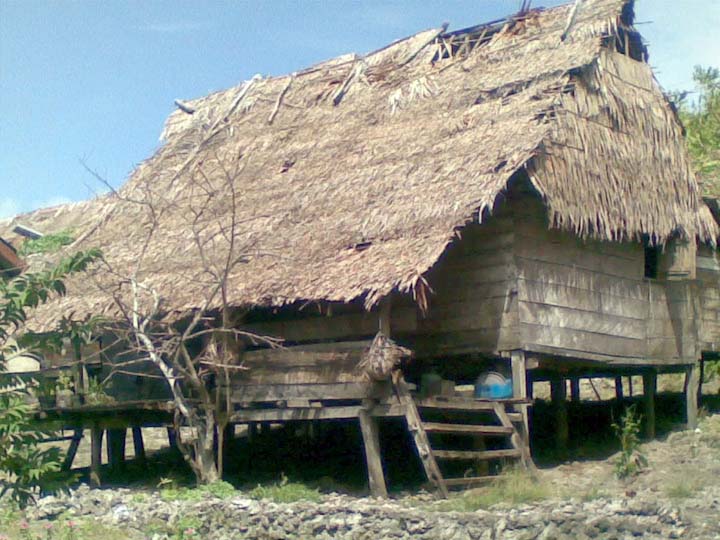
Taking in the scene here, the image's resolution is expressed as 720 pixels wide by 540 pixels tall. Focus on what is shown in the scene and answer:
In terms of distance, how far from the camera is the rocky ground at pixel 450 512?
1060 cm

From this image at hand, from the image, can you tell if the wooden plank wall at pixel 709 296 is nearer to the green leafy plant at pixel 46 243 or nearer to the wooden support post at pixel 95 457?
the wooden support post at pixel 95 457

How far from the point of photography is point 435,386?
13836 mm

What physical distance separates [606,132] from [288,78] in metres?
7.16

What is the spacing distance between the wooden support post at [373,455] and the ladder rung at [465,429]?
27.9 inches

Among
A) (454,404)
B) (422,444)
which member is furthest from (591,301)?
(422,444)

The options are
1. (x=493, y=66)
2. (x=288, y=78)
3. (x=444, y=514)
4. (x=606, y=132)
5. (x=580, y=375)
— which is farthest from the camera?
(x=288, y=78)

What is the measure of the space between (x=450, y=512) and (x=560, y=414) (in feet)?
17.7

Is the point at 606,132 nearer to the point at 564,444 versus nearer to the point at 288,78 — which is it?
the point at 564,444

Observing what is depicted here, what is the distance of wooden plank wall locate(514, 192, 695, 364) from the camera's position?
46.7 feet

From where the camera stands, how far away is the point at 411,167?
49.3 ft

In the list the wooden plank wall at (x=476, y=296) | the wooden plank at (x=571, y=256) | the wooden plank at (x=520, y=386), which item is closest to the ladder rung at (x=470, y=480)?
the wooden plank at (x=520, y=386)

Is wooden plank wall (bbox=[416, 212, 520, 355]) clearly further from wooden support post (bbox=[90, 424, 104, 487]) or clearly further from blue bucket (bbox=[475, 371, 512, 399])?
wooden support post (bbox=[90, 424, 104, 487])

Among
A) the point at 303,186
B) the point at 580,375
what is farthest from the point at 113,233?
the point at 580,375

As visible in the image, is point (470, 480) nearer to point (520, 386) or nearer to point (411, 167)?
point (520, 386)
